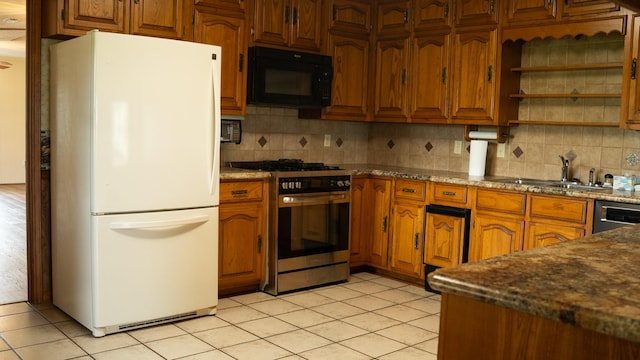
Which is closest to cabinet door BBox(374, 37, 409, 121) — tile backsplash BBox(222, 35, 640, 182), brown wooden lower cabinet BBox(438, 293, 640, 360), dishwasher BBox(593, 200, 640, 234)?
tile backsplash BBox(222, 35, 640, 182)

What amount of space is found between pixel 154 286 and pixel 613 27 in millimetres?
3238

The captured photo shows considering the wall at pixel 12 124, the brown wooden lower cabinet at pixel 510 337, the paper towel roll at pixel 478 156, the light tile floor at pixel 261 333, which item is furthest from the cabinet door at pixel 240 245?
the wall at pixel 12 124

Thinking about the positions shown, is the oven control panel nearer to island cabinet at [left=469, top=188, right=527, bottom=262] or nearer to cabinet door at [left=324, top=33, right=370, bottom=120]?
cabinet door at [left=324, top=33, right=370, bottom=120]

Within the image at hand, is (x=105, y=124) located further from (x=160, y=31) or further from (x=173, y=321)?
(x=173, y=321)

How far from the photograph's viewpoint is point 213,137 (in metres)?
3.74

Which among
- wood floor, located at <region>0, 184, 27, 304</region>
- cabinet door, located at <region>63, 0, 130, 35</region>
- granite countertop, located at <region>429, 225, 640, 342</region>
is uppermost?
cabinet door, located at <region>63, 0, 130, 35</region>

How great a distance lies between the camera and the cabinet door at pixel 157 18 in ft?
12.6

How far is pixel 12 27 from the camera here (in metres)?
8.06

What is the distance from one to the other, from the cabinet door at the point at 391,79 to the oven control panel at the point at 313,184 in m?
0.82

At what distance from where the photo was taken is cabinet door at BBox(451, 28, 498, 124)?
4473 millimetres

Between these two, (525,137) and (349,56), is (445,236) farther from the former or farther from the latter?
(349,56)

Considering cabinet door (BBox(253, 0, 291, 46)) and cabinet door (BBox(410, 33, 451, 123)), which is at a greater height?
cabinet door (BBox(253, 0, 291, 46))

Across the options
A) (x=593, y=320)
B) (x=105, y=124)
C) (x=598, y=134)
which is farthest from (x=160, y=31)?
(x=593, y=320)

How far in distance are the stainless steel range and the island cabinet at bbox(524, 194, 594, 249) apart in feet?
4.49
